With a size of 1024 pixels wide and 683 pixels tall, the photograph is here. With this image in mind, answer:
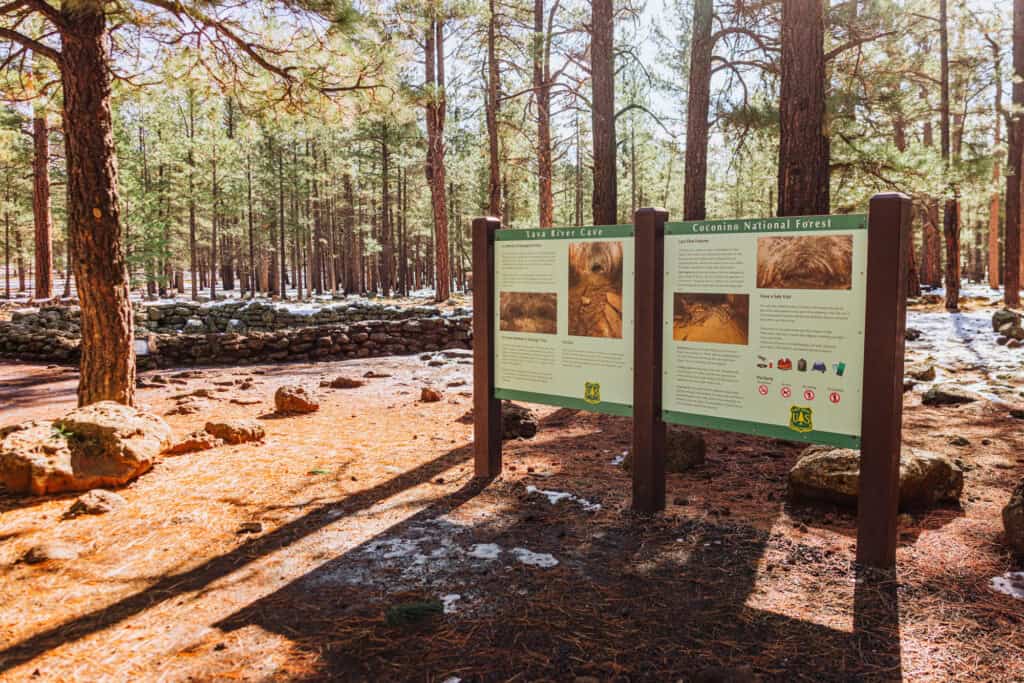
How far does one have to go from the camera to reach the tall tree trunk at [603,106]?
887cm

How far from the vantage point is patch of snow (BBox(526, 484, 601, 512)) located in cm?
445

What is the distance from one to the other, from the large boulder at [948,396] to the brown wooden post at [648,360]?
191 inches

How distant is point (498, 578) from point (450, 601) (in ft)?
1.10

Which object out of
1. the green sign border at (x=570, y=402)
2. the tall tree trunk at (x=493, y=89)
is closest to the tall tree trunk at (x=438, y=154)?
the tall tree trunk at (x=493, y=89)

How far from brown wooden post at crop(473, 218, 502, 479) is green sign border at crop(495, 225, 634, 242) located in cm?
13

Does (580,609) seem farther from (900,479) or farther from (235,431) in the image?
(235,431)

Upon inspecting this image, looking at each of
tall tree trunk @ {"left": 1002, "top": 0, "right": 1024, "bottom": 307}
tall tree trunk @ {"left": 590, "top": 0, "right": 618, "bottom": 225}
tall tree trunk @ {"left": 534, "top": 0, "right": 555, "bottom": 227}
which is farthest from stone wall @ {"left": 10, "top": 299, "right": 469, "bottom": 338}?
tall tree trunk @ {"left": 1002, "top": 0, "right": 1024, "bottom": 307}

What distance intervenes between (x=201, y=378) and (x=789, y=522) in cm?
957

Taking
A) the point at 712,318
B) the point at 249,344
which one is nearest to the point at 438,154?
the point at 249,344

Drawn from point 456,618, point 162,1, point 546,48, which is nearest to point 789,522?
point 456,618

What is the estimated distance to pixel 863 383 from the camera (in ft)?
11.2

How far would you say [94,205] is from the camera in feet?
19.4

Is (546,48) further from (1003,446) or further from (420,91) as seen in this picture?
(1003,446)

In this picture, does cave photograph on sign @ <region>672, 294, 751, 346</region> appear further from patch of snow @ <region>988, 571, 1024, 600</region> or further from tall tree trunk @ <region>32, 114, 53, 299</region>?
tall tree trunk @ <region>32, 114, 53, 299</region>
